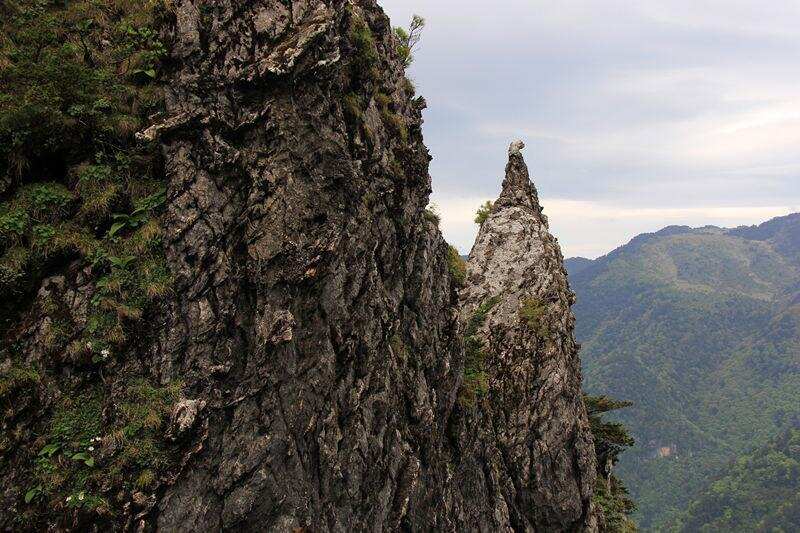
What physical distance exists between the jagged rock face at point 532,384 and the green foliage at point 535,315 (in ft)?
0.20

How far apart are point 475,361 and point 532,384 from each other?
364cm

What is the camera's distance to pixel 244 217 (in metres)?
13.4

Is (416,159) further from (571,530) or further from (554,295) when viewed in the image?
(571,530)

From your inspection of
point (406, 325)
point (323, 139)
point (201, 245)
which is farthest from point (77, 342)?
point (406, 325)

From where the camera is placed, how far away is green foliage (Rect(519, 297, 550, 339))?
2934 centimetres

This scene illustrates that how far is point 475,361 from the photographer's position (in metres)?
27.5

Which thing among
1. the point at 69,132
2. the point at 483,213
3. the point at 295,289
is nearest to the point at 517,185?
the point at 483,213

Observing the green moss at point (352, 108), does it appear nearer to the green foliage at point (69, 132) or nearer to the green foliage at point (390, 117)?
the green foliage at point (390, 117)

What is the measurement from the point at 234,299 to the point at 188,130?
4.76 meters

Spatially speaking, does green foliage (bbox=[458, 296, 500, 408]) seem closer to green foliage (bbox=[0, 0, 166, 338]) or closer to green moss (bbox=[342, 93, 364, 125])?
green moss (bbox=[342, 93, 364, 125])

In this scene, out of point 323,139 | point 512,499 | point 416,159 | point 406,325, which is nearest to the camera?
point 323,139

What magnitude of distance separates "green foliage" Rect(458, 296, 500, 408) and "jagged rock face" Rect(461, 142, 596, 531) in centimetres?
35

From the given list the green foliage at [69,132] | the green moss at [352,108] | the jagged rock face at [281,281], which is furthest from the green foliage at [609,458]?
the green foliage at [69,132]

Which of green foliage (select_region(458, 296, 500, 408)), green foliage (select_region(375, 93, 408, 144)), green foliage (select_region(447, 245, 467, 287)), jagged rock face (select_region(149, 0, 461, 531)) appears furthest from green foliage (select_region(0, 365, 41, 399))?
green foliage (select_region(447, 245, 467, 287))
